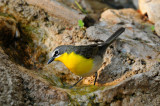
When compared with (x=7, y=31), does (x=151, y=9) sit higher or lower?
higher

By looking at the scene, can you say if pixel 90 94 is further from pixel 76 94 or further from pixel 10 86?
pixel 10 86

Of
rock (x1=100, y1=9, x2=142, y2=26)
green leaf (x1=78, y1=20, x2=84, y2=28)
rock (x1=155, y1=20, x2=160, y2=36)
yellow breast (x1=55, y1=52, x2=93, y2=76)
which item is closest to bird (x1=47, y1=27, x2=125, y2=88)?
yellow breast (x1=55, y1=52, x2=93, y2=76)

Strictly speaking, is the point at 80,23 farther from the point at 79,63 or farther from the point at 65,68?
the point at 79,63

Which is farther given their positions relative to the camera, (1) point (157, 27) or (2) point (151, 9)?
(2) point (151, 9)

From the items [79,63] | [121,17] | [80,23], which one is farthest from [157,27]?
[79,63]

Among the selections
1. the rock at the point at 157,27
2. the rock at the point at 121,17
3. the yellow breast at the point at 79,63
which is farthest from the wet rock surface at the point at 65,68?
the yellow breast at the point at 79,63

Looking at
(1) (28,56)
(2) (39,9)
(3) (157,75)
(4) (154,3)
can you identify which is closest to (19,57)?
(1) (28,56)
